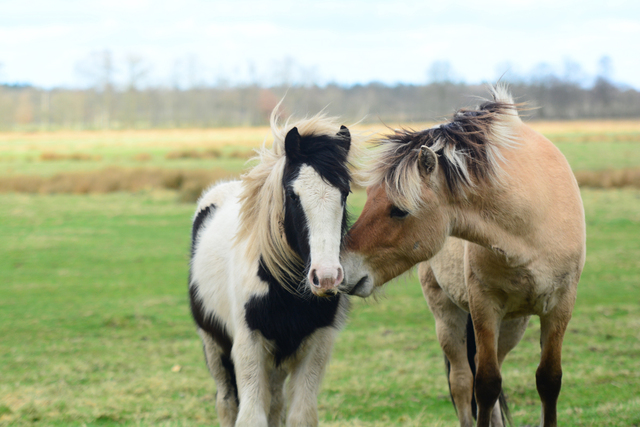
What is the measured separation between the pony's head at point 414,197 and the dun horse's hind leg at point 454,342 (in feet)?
4.79

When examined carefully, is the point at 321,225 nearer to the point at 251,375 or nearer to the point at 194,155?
the point at 251,375

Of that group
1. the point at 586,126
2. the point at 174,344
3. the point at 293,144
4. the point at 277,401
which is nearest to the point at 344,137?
the point at 293,144

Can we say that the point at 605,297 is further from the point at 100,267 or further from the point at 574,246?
the point at 100,267

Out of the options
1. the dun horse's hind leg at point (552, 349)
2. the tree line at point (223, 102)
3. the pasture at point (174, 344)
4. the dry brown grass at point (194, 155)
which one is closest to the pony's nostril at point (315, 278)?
the pasture at point (174, 344)

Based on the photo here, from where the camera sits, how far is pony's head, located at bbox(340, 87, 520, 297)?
275 centimetres

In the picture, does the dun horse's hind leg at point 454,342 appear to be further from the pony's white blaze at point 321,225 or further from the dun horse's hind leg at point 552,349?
the pony's white blaze at point 321,225

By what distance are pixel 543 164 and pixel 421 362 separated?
139 inches

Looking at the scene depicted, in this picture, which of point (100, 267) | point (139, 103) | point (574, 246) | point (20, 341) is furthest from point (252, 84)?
point (574, 246)

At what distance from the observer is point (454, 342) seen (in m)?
4.16

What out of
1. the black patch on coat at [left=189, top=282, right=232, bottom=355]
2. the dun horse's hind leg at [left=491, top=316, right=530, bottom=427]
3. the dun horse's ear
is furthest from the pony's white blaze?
the dun horse's hind leg at [left=491, top=316, right=530, bottom=427]

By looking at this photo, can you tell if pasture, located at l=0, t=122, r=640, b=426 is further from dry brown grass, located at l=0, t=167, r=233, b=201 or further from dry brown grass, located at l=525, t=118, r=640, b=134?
dry brown grass, located at l=525, t=118, r=640, b=134

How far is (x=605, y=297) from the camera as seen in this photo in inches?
333

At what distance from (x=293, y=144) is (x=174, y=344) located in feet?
15.7

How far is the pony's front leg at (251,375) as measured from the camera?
3014mm
